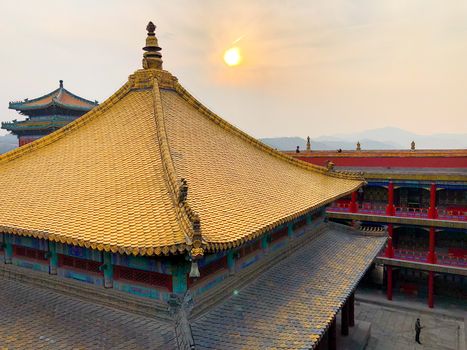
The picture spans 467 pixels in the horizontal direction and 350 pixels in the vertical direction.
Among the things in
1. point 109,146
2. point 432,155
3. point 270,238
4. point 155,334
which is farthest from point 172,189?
point 432,155

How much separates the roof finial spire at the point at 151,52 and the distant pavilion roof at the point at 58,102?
24.7 m

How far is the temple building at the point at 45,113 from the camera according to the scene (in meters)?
39.0

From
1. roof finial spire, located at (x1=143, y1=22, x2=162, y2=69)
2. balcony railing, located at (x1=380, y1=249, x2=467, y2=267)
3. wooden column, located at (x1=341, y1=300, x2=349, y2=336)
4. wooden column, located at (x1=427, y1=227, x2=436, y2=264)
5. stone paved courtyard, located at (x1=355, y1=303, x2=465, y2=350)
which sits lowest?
stone paved courtyard, located at (x1=355, y1=303, x2=465, y2=350)

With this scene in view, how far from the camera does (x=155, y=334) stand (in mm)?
9266

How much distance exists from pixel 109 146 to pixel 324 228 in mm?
12610

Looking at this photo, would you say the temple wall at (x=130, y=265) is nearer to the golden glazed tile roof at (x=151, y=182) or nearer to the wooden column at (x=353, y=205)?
the golden glazed tile roof at (x=151, y=182)

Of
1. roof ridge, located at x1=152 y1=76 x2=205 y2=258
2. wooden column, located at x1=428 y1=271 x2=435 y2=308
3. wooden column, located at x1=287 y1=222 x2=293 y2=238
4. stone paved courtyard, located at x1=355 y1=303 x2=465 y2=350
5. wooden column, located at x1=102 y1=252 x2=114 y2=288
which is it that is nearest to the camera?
roof ridge, located at x1=152 y1=76 x2=205 y2=258

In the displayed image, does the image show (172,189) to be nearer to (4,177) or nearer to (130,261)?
(130,261)

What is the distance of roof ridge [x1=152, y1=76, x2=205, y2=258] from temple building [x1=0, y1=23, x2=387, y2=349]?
0.11 ft

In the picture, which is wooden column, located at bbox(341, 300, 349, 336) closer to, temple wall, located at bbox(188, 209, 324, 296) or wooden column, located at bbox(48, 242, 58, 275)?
temple wall, located at bbox(188, 209, 324, 296)

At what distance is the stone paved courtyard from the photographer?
2225 cm

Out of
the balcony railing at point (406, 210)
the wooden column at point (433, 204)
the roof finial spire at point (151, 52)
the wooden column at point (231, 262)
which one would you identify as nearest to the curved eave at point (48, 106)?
the roof finial spire at point (151, 52)

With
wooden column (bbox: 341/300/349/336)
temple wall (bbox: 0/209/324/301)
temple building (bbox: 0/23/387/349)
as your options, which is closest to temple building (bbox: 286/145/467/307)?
wooden column (bbox: 341/300/349/336)

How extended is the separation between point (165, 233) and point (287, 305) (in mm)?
5089
